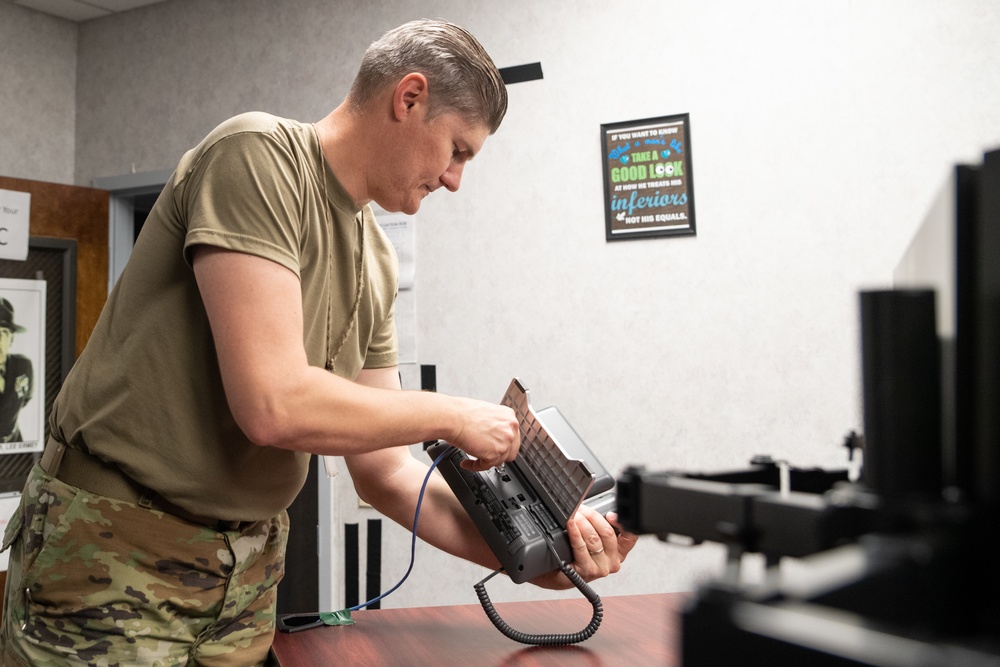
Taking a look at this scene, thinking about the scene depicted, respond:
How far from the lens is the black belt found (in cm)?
114

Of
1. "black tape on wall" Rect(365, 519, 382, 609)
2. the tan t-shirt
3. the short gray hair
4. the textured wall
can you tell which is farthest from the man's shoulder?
the textured wall

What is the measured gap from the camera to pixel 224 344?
1.06m

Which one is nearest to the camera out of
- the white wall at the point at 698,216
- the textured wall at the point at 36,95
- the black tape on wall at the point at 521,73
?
the white wall at the point at 698,216

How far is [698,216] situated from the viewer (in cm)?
261

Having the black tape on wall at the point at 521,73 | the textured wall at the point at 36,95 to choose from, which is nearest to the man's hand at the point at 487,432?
the black tape on wall at the point at 521,73

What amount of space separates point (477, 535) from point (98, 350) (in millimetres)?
636

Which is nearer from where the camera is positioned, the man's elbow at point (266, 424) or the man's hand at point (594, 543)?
the man's elbow at point (266, 424)

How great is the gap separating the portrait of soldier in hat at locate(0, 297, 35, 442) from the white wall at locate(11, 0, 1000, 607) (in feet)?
4.25

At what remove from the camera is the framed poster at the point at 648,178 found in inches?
104

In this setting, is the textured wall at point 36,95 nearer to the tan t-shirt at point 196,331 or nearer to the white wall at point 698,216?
the white wall at point 698,216

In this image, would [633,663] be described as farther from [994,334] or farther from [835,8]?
[835,8]

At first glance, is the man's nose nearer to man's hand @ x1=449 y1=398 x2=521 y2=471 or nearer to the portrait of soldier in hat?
man's hand @ x1=449 y1=398 x2=521 y2=471

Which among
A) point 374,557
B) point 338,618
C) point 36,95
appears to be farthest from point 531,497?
point 36,95

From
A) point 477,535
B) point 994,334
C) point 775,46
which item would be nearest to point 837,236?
point 775,46
